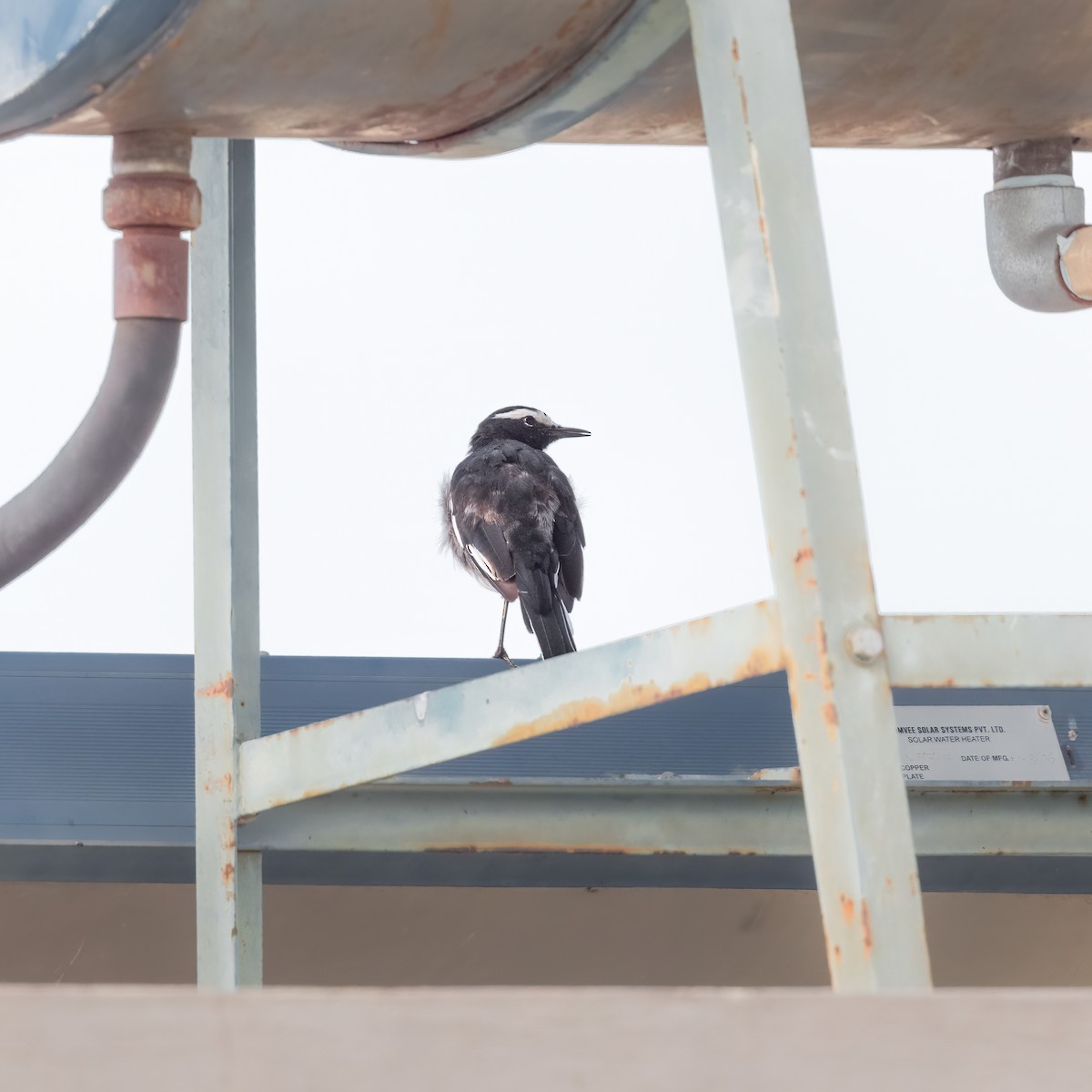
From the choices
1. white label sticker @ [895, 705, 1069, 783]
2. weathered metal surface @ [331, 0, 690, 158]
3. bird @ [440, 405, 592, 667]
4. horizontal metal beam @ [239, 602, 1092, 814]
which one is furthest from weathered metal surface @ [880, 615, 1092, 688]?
bird @ [440, 405, 592, 667]

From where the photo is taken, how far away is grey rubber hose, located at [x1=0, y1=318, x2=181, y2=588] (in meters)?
1.78

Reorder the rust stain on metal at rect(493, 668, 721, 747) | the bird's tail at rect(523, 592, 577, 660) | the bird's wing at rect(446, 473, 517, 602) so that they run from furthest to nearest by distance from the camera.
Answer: the bird's wing at rect(446, 473, 517, 602)
the bird's tail at rect(523, 592, 577, 660)
the rust stain on metal at rect(493, 668, 721, 747)

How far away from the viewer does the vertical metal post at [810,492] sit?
1.49 meters

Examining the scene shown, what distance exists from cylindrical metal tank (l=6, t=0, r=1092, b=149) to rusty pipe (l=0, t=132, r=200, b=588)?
0.23ft

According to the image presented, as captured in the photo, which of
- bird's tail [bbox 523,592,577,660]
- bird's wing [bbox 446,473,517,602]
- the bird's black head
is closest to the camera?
bird's tail [bbox 523,592,577,660]

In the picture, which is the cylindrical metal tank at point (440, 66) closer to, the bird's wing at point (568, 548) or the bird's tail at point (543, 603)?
the bird's tail at point (543, 603)

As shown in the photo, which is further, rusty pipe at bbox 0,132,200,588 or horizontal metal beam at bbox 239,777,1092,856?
horizontal metal beam at bbox 239,777,1092,856

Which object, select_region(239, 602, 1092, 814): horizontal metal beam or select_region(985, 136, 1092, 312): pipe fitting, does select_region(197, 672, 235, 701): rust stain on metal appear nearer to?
select_region(239, 602, 1092, 814): horizontal metal beam

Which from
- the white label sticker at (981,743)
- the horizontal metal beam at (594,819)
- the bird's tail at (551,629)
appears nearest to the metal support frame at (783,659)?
the horizontal metal beam at (594,819)

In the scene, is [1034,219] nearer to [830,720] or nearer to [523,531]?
[830,720]

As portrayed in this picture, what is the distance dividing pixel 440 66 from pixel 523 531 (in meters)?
2.31

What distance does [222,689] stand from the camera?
297cm

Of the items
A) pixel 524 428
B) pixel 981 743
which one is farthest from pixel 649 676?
pixel 524 428

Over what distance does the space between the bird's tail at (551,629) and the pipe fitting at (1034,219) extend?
1.61 metres
